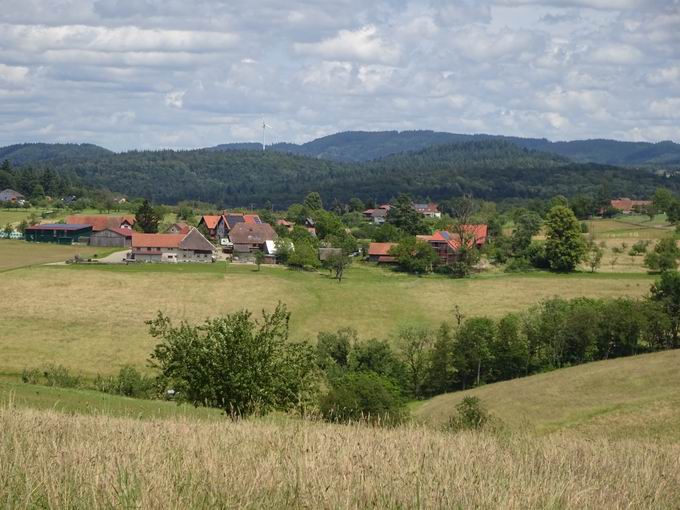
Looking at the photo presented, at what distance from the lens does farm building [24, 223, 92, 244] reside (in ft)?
375

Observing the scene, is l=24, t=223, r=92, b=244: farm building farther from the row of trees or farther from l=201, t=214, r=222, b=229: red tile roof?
the row of trees

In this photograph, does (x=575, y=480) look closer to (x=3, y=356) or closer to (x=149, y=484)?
(x=149, y=484)

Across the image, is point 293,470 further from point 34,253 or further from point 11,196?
point 11,196

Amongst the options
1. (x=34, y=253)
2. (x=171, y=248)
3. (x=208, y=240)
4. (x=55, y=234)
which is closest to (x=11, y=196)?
(x=55, y=234)

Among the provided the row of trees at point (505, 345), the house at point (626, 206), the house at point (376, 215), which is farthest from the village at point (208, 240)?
the house at point (626, 206)

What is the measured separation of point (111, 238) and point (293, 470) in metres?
109

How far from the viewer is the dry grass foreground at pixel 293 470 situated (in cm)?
811

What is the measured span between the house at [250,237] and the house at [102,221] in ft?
64.7

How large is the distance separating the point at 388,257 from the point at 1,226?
59.3m

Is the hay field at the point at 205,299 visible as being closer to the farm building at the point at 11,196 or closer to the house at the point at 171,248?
the house at the point at 171,248

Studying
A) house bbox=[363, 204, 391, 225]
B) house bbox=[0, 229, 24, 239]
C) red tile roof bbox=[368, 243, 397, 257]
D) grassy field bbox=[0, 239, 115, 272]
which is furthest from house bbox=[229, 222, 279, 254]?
house bbox=[363, 204, 391, 225]

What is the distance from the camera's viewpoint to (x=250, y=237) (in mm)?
107812

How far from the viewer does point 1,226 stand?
4815 inches

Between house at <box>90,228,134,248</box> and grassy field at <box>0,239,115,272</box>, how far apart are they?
354 centimetres
